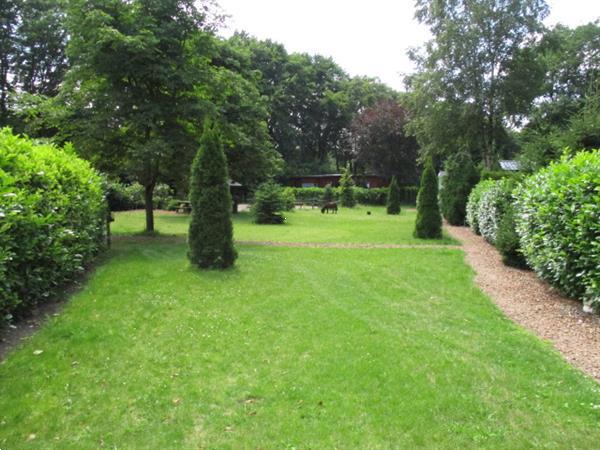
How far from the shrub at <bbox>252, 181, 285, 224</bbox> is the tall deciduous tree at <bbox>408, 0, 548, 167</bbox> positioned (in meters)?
11.2

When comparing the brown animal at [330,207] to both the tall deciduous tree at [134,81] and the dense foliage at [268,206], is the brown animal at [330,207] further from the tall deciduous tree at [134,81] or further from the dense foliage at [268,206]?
the tall deciduous tree at [134,81]

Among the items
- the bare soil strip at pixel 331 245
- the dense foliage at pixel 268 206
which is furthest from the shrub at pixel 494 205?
the dense foliage at pixel 268 206

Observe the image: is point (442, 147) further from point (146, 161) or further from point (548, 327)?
point (548, 327)

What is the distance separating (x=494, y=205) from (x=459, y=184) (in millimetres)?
7797

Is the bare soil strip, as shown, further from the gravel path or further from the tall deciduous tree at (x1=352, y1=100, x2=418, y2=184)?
the tall deciduous tree at (x1=352, y1=100, x2=418, y2=184)

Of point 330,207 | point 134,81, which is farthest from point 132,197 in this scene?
point 134,81

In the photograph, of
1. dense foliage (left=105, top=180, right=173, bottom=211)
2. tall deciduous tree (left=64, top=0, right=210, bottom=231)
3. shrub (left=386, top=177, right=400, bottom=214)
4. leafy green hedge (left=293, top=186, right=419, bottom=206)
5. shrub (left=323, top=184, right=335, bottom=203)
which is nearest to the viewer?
tall deciduous tree (left=64, top=0, right=210, bottom=231)

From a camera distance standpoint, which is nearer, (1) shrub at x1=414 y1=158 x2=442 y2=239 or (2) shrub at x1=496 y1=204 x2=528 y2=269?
(2) shrub at x1=496 y1=204 x2=528 y2=269

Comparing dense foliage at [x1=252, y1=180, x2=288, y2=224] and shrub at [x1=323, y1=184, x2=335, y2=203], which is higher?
shrub at [x1=323, y1=184, x2=335, y2=203]

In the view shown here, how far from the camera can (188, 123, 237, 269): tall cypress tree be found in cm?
781

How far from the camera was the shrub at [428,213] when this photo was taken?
42.5ft

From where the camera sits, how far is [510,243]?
8320 mm

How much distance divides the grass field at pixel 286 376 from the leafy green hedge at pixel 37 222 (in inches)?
20.5

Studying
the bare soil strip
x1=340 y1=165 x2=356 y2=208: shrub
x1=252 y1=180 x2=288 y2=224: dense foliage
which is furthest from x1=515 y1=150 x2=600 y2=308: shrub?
x1=340 y1=165 x2=356 y2=208: shrub
